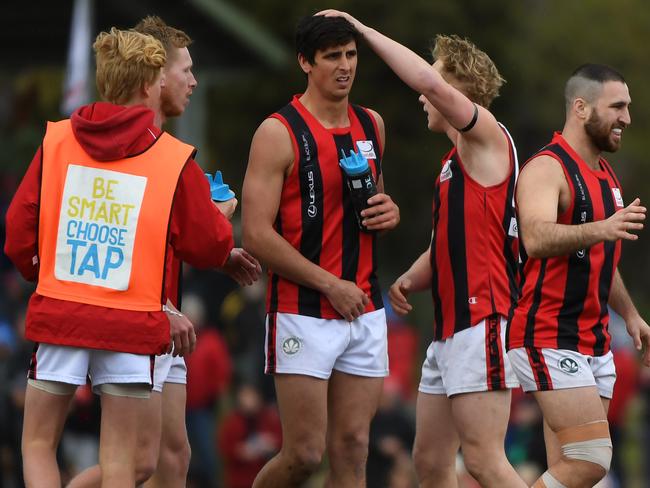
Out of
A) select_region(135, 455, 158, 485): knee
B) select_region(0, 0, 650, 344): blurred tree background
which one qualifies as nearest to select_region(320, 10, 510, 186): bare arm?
select_region(135, 455, 158, 485): knee

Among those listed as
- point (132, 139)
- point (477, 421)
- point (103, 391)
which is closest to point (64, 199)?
point (132, 139)

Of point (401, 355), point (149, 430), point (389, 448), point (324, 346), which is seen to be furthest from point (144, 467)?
point (401, 355)

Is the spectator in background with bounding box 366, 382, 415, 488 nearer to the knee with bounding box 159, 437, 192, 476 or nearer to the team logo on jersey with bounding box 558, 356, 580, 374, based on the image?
the knee with bounding box 159, 437, 192, 476

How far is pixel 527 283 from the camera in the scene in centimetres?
816

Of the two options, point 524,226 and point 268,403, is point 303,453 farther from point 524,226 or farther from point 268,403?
point 268,403

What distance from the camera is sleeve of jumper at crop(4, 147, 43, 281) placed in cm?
731

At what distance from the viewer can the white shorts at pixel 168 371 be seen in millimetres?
8016

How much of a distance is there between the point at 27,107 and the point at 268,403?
668 centimetres

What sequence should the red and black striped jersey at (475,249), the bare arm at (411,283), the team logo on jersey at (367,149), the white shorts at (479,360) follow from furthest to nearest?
the bare arm at (411,283) < the team logo on jersey at (367,149) < the red and black striped jersey at (475,249) < the white shorts at (479,360)

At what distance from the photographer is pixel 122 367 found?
7.20m

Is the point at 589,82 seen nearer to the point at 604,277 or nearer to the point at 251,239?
the point at 604,277

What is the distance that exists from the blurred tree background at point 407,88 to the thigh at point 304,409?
970 centimetres

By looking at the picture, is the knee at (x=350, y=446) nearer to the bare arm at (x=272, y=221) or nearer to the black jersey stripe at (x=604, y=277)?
the bare arm at (x=272, y=221)

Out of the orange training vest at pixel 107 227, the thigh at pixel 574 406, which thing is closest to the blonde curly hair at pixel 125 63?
the orange training vest at pixel 107 227
